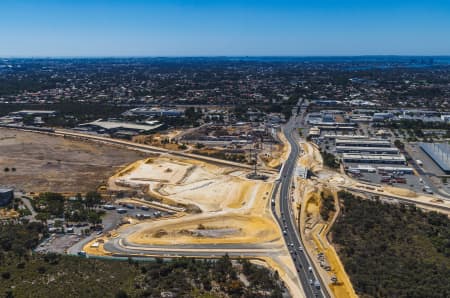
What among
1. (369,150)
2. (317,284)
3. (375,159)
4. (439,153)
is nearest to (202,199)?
(317,284)

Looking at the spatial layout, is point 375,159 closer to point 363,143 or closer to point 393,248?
point 363,143

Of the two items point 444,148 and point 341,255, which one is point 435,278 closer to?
point 341,255

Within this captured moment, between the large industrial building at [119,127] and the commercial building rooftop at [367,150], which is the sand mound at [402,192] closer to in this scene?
the commercial building rooftop at [367,150]

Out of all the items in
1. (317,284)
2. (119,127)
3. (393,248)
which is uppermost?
(119,127)

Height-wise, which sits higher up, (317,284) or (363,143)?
(363,143)

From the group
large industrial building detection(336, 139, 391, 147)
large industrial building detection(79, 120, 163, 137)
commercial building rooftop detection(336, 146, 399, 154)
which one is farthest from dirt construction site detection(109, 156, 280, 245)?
large industrial building detection(336, 139, 391, 147)

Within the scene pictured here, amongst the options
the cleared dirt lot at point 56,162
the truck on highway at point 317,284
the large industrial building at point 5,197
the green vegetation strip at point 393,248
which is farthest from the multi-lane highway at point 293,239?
the large industrial building at point 5,197
